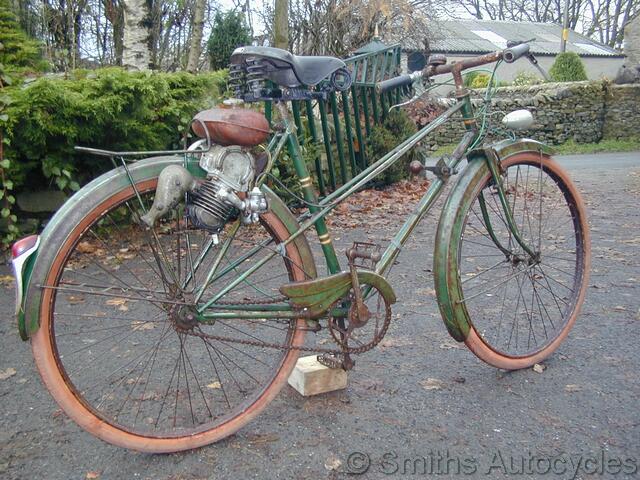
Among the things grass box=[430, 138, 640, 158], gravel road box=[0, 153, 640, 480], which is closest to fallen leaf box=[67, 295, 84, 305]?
gravel road box=[0, 153, 640, 480]

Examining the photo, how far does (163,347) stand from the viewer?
3502 mm

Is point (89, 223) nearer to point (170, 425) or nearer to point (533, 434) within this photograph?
point (170, 425)

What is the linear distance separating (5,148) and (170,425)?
3041mm

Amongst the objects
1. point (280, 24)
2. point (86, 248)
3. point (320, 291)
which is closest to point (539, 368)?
point (320, 291)

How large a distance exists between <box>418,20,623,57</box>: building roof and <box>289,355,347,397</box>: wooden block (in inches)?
1226

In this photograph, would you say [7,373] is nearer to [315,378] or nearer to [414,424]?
[315,378]

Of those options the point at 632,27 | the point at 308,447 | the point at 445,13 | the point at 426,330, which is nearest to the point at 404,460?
the point at 308,447

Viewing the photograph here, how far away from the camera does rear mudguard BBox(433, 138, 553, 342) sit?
275 centimetres

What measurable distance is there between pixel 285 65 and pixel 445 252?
3.41 ft

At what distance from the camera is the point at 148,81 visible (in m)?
5.06

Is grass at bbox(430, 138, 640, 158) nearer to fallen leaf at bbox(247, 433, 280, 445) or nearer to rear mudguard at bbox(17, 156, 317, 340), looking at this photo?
fallen leaf at bbox(247, 433, 280, 445)

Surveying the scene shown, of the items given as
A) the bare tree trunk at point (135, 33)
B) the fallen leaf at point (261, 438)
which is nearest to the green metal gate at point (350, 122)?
the bare tree trunk at point (135, 33)

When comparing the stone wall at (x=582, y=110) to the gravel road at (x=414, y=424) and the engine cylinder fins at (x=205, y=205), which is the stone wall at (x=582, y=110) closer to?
the gravel road at (x=414, y=424)

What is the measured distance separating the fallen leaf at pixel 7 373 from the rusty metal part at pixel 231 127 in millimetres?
1762
